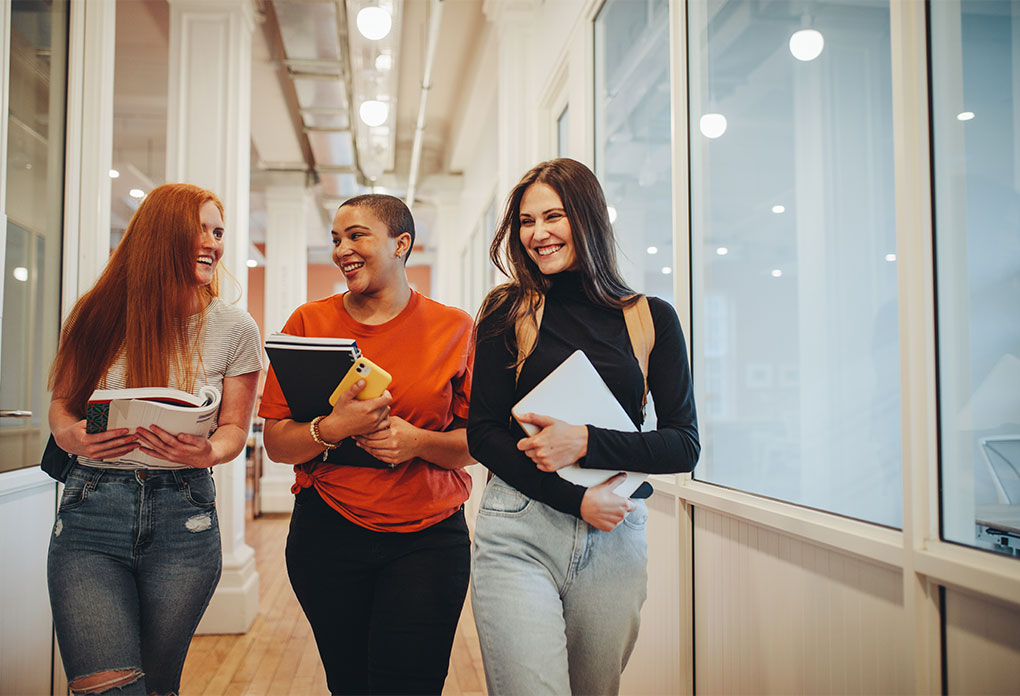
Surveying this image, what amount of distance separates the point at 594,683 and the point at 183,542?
2.77 feet

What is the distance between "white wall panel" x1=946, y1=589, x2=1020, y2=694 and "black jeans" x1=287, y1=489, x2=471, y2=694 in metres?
0.89

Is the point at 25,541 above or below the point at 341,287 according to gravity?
below

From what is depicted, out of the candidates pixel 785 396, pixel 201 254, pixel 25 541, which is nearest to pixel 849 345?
pixel 785 396

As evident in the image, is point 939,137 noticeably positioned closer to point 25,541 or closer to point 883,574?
point 883,574

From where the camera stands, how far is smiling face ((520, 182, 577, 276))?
4.87 feet

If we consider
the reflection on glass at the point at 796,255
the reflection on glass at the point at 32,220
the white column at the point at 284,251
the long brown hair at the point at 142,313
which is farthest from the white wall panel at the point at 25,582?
the white column at the point at 284,251

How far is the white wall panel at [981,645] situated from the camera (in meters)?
1.04

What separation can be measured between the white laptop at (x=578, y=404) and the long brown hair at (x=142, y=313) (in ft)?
2.46

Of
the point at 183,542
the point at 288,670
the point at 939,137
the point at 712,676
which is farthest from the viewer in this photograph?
the point at 288,670

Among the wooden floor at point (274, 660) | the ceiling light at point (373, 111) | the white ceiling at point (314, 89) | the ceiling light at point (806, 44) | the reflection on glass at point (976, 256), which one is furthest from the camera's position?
the ceiling light at point (373, 111)

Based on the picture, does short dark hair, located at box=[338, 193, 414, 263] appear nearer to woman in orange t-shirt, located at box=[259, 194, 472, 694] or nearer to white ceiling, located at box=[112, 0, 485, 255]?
woman in orange t-shirt, located at box=[259, 194, 472, 694]

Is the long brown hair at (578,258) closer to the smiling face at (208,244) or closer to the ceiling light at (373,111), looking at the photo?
the smiling face at (208,244)

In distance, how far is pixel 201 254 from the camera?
1629mm

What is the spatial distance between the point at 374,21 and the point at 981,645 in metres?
4.00
